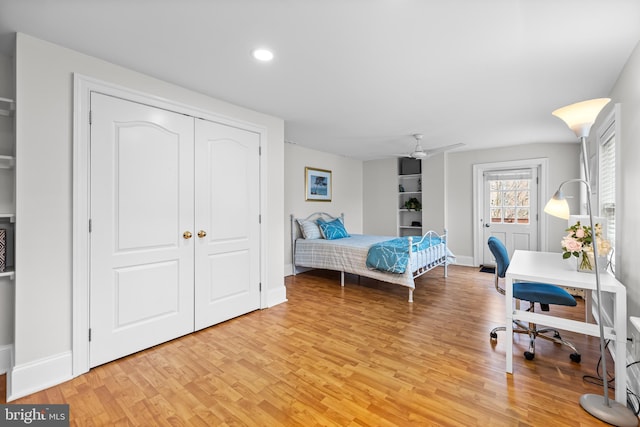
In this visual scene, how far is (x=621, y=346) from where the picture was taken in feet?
5.88

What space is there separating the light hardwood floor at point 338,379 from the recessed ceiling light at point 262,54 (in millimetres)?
2363

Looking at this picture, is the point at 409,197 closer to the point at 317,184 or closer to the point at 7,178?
the point at 317,184

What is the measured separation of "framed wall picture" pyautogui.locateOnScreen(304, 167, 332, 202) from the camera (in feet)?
18.5

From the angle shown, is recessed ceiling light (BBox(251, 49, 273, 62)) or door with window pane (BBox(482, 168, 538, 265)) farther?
door with window pane (BBox(482, 168, 538, 265))

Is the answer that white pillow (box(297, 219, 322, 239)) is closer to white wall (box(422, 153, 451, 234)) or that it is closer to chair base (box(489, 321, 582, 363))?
white wall (box(422, 153, 451, 234))

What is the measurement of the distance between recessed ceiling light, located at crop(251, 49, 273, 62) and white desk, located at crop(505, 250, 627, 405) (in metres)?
2.42

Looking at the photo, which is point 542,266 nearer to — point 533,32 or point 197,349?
point 533,32

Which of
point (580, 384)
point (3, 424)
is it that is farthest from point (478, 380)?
point (3, 424)

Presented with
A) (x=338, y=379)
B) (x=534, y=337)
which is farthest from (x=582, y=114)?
(x=338, y=379)

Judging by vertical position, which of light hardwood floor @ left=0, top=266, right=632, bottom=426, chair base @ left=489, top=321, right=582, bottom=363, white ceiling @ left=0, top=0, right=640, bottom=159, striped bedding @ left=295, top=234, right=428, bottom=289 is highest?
white ceiling @ left=0, top=0, right=640, bottom=159

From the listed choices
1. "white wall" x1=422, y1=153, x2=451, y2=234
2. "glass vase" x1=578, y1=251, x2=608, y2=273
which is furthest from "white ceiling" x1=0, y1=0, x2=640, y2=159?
"white wall" x1=422, y1=153, x2=451, y2=234

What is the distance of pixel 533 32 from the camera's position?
6.07ft

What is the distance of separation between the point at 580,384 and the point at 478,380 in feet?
2.24

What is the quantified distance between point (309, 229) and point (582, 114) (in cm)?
404
